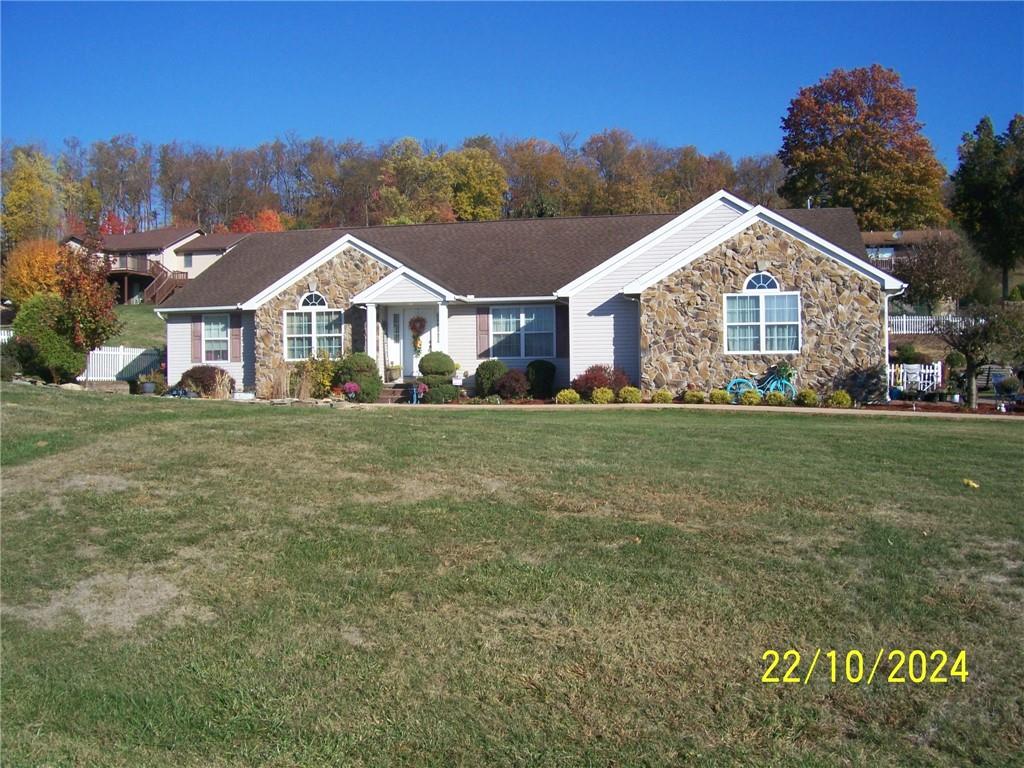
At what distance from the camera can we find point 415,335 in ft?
86.5

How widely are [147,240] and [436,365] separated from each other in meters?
46.0

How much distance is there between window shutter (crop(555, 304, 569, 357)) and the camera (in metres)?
25.4

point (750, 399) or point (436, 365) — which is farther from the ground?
point (436, 365)

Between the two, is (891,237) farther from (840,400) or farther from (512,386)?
(512,386)

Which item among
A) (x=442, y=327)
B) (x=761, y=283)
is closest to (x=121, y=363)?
(x=442, y=327)

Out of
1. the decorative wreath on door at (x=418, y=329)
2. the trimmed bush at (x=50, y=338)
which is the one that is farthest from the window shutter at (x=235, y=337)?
the decorative wreath on door at (x=418, y=329)

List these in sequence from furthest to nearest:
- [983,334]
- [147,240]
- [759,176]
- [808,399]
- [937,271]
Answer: [759,176]
[147,240]
[937,271]
[808,399]
[983,334]

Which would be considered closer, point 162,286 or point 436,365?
point 436,365

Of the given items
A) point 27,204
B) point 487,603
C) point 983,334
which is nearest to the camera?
point 487,603

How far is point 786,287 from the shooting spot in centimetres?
2262

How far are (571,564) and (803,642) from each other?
2.02 metres

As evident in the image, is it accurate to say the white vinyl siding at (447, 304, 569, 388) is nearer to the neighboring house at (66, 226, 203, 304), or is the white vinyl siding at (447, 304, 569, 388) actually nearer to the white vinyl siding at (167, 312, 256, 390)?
the white vinyl siding at (167, 312, 256, 390)

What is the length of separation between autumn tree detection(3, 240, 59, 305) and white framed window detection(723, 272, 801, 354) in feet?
122
